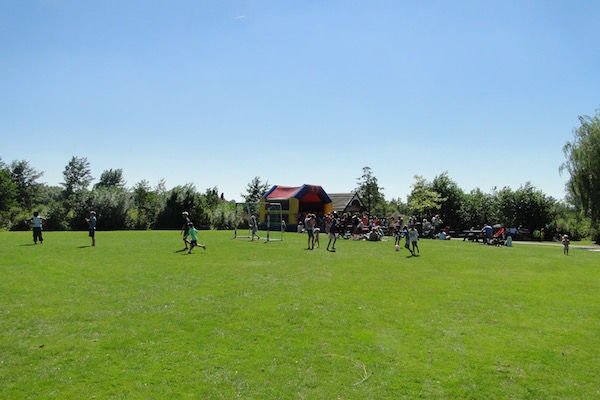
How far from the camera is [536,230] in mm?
49562

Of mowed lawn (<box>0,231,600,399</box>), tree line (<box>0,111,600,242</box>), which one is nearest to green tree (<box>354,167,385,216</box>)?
tree line (<box>0,111,600,242</box>)

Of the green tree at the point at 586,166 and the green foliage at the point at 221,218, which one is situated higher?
the green tree at the point at 586,166

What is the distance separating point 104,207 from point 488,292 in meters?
39.9

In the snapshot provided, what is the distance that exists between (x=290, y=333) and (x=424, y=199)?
5078cm

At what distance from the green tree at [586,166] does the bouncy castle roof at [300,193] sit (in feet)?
76.4

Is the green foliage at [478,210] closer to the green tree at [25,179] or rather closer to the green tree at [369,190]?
the green tree at [369,190]

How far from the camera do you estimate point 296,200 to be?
44.0 metres

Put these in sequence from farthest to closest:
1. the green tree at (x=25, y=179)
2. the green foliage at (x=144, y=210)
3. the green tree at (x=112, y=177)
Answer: the green tree at (x=112, y=177)
the green tree at (x=25, y=179)
the green foliage at (x=144, y=210)

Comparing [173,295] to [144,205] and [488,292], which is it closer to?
[488,292]

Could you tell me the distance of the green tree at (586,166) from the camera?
38250 millimetres

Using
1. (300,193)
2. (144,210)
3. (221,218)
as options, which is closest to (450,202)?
(300,193)

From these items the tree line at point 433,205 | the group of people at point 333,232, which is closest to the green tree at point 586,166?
the tree line at point 433,205

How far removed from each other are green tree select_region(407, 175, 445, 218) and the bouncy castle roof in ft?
50.0

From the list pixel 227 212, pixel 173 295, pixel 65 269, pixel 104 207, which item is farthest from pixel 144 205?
pixel 173 295
